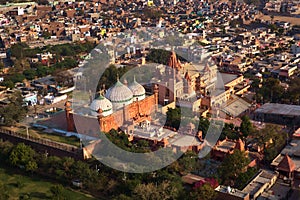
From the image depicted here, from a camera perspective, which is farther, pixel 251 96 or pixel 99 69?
pixel 99 69

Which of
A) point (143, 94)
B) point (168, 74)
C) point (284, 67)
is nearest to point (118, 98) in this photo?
point (143, 94)

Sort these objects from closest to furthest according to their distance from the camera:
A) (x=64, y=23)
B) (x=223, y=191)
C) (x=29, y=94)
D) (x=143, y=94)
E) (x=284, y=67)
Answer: (x=223, y=191) < (x=143, y=94) < (x=29, y=94) < (x=284, y=67) < (x=64, y=23)

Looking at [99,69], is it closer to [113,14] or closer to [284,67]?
[284,67]

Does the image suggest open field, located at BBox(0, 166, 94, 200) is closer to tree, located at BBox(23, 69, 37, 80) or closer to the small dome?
the small dome

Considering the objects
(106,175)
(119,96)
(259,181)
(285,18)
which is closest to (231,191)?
(259,181)

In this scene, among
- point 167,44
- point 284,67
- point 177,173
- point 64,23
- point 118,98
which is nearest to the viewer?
point 177,173

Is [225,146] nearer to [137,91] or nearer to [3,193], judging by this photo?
[137,91]
